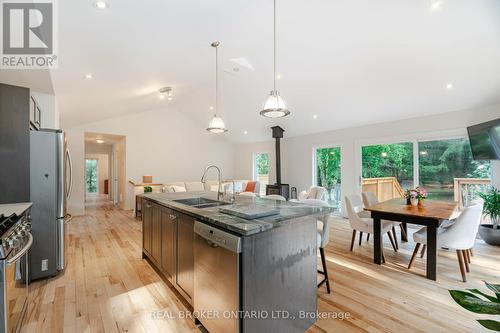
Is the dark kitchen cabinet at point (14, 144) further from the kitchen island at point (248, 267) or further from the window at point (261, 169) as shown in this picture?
the window at point (261, 169)

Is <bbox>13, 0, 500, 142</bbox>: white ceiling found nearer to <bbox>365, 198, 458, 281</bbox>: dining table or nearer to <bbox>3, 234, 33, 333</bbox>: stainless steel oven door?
<bbox>3, 234, 33, 333</bbox>: stainless steel oven door

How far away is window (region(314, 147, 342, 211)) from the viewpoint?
6219mm

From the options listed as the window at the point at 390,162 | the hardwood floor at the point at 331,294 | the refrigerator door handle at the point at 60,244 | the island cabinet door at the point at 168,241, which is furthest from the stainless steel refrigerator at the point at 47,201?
the window at the point at 390,162

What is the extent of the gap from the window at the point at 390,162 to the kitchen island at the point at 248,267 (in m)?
3.99

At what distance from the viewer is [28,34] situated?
2.04 meters

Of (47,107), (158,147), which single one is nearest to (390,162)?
(47,107)

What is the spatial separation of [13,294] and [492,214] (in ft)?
19.3

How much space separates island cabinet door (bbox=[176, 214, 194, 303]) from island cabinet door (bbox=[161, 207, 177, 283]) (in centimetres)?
12

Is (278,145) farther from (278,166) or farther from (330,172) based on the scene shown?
(330,172)

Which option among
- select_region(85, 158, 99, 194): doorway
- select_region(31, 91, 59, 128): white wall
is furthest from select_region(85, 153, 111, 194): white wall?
select_region(31, 91, 59, 128): white wall

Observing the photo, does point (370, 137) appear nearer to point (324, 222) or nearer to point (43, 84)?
point (324, 222)

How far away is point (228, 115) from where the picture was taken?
7.32 meters

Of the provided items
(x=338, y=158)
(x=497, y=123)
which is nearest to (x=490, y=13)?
(x=497, y=123)

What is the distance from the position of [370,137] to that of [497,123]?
2167mm
